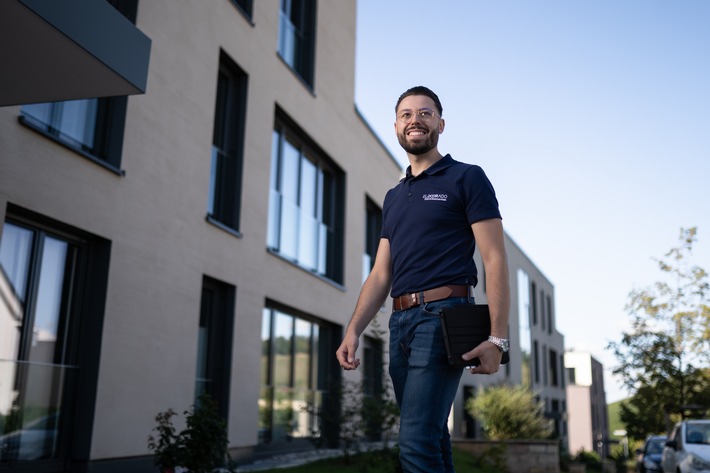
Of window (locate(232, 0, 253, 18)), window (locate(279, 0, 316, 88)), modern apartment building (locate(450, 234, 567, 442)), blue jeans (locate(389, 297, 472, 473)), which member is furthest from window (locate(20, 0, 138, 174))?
modern apartment building (locate(450, 234, 567, 442))

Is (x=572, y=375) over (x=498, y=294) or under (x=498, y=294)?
over

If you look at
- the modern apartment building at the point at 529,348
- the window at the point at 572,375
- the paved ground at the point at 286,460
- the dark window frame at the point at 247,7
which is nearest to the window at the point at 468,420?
the modern apartment building at the point at 529,348

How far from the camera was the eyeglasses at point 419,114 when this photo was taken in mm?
2781

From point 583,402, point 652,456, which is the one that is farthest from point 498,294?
point 583,402

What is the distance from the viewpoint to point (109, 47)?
460cm

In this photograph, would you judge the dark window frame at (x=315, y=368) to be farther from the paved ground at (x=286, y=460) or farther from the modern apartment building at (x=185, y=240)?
the paved ground at (x=286, y=460)

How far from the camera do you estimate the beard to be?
282 centimetres

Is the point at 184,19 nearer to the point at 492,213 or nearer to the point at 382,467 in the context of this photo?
the point at 382,467

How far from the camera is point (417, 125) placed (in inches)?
110

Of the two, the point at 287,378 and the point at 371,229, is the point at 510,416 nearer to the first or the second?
the point at 371,229

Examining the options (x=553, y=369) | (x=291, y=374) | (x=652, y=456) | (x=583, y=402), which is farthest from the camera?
(x=583, y=402)

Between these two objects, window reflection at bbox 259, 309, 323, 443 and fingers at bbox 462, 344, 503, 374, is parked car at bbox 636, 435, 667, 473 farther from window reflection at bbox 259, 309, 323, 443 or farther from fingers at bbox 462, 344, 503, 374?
fingers at bbox 462, 344, 503, 374

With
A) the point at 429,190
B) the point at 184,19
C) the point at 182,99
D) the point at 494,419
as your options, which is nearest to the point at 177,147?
the point at 182,99

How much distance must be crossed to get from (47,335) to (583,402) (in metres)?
49.9
